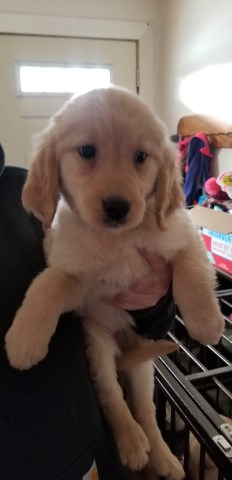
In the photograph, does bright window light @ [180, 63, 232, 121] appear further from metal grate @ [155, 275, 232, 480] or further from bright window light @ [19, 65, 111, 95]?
metal grate @ [155, 275, 232, 480]

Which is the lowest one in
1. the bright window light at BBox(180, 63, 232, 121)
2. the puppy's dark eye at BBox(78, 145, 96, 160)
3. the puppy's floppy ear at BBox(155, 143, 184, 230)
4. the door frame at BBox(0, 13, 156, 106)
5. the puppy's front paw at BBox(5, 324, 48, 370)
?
the puppy's front paw at BBox(5, 324, 48, 370)

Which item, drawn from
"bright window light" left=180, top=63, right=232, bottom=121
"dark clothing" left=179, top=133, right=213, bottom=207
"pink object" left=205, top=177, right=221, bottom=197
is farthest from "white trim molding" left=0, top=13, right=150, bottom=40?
"pink object" left=205, top=177, right=221, bottom=197

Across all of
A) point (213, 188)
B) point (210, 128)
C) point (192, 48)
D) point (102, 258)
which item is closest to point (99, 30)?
point (192, 48)

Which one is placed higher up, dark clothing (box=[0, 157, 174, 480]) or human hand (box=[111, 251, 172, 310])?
human hand (box=[111, 251, 172, 310])

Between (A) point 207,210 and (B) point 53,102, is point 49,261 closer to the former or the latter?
(A) point 207,210

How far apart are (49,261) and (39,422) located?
36 cm

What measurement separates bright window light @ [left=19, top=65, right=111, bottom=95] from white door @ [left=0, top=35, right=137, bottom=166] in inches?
1.2

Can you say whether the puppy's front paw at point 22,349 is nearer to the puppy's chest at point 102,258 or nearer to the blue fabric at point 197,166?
the puppy's chest at point 102,258

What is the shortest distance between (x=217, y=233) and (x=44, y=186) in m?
1.07

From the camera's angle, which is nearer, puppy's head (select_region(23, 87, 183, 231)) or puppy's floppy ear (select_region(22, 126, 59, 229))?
puppy's head (select_region(23, 87, 183, 231))

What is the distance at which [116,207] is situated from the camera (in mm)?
750

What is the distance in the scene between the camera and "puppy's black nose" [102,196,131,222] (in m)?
0.75

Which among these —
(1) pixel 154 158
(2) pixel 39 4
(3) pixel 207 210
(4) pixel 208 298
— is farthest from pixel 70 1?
(4) pixel 208 298

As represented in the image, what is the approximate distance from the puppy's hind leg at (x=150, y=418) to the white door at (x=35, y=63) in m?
2.28
